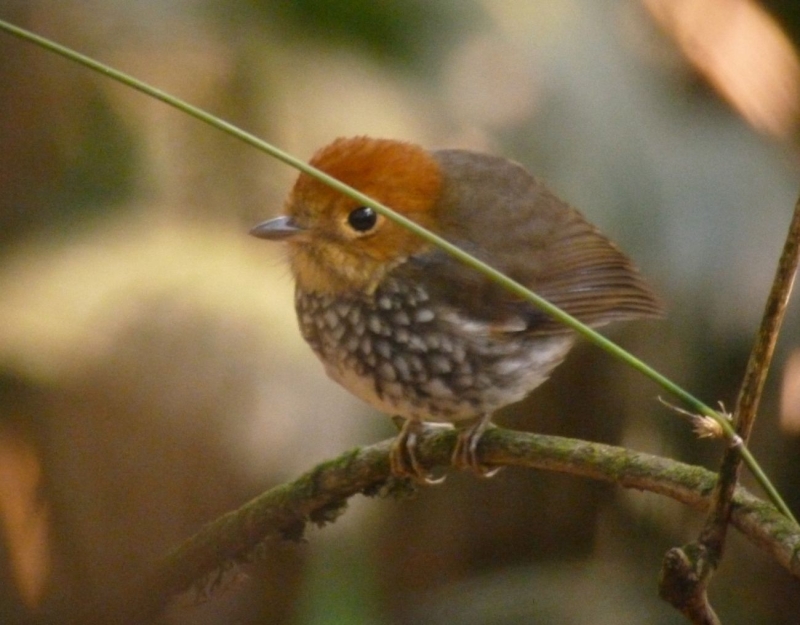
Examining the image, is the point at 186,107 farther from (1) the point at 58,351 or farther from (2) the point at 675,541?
(2) the point at 675,541

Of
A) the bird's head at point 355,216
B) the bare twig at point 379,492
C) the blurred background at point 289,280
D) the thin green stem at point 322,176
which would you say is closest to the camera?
the thin green stem at point 322,176

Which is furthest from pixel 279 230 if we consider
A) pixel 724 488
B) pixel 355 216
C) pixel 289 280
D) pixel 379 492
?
pixel 724 488

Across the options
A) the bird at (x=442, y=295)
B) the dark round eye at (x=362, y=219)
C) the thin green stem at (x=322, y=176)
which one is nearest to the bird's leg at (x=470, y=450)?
the bird at (x=442, y=295)

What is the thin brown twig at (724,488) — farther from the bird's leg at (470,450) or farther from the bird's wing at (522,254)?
the bird's wing at (522,254)

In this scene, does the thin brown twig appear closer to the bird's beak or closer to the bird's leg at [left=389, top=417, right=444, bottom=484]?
the bird's leg at [left=389, top=417, right=444, bottom=484]

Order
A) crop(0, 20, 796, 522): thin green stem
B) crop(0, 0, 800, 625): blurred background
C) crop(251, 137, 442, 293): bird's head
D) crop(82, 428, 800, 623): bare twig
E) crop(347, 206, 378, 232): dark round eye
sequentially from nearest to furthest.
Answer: crop(0, 20, 796, 522): thin green stem, crop(82, 428, 800, 623): bare twig, crop(251, 137, 442, 293): bird's head, crop(347, 206, 378, 232): dark round eye, crop(0, 0, 800, 625): blurred background

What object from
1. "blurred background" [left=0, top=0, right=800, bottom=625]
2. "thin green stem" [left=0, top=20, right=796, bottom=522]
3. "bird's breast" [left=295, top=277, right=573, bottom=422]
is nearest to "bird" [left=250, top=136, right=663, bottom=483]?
"bird's breast" [left=295, top=277, right=573, bottom=422]

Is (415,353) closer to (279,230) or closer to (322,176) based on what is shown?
(279,230)
